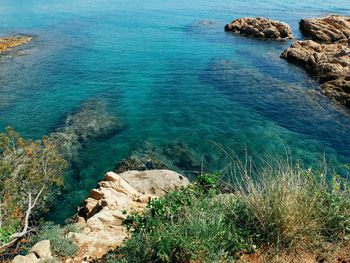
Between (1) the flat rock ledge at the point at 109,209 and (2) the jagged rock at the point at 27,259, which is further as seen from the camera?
(1) the flat rock ledge at the point at 109,209

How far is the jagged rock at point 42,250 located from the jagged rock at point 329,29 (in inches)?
1739

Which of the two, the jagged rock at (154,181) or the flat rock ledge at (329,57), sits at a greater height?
the flat rock ledge at (329,57)

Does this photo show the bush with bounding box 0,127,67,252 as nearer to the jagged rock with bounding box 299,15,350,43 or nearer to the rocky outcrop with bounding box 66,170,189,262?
the rocky outcrop with bounding box 66,170,189,262

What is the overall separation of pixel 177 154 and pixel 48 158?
726cm

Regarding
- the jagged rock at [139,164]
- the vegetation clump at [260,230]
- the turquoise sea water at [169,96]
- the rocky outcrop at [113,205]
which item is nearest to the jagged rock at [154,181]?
the rocky outcrop at [113,205]

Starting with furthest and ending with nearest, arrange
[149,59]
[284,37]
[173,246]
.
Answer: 1. [284,37]
2. [149,59]
3. [173,246]

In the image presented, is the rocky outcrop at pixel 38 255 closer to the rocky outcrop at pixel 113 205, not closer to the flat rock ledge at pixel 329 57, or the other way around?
the rocky outcrop at pixel 113 205

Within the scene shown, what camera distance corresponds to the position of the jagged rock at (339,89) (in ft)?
69.1

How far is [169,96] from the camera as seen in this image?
→ 2273 centimetres

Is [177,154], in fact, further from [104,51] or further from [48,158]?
[104,51]

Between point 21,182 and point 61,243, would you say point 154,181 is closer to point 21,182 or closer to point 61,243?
point 61,243

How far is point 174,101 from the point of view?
21922 millimetres

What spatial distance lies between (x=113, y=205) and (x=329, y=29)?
43.1 m

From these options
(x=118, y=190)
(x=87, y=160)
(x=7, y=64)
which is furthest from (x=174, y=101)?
(x=7, y=64)
